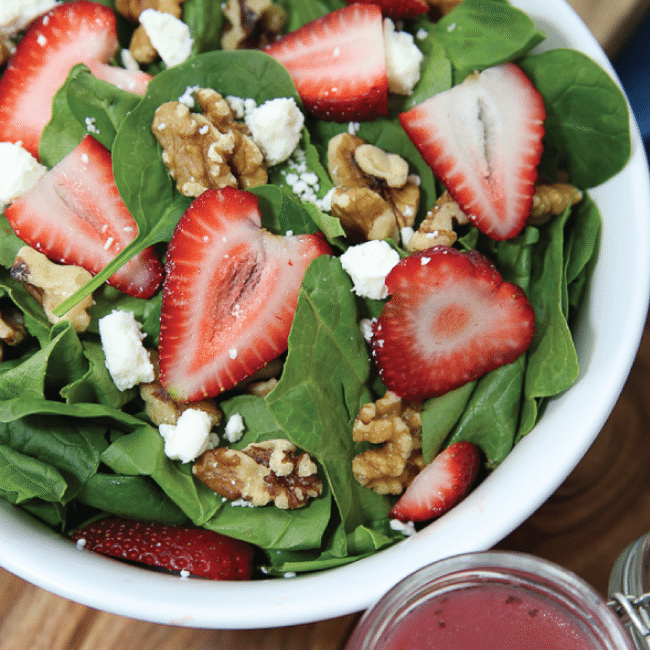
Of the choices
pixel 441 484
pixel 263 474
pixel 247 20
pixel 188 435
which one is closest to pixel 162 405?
pixel 188 435

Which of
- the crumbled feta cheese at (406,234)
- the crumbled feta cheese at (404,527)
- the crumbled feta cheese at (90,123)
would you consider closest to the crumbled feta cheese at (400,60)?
the crumbled feta cheese at (406,234)

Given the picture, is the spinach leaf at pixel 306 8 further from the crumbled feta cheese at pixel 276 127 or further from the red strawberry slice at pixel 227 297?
the red strawberry slice at pixel 227 297

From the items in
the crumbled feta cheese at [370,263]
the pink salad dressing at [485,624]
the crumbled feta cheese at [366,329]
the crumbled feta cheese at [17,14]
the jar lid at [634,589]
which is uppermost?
the crumbled feta cheese at [17,14]

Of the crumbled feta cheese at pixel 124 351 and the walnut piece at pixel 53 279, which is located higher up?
the walnut piece at pixel 53 279

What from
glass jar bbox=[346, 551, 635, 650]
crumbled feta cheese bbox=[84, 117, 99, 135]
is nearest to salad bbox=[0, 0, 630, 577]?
crumbled feta cheese bbox=[84, 117, 99, 135]

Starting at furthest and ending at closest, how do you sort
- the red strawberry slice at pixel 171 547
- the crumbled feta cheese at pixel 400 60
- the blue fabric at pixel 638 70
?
1. the blue fabric at pixel 638 70
2. the crumbled feta cheese at pixel 400 60
3. the red strawberry slice at pixel 171 547

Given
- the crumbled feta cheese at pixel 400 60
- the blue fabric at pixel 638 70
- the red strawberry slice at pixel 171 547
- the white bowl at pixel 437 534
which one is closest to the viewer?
the white bowl at pixel 437 534

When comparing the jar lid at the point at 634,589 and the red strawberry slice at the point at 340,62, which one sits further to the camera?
the red strawberry slice at the point at 340,62
